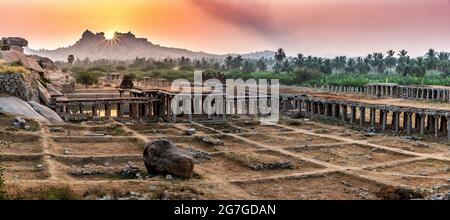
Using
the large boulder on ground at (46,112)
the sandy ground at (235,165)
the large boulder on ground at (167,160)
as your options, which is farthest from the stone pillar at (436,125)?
the large boulder on ground at (46,112)

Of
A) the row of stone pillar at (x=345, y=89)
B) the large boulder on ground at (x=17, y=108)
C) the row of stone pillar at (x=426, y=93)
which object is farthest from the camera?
the row of stone pillar at (x=345, y=89)

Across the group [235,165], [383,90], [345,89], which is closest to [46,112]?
[235,165]

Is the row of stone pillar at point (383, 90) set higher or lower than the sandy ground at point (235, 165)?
higher

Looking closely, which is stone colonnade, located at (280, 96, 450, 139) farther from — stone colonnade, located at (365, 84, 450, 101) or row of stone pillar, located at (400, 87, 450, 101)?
stone colonnade, located at (365, 84, 450, 101)

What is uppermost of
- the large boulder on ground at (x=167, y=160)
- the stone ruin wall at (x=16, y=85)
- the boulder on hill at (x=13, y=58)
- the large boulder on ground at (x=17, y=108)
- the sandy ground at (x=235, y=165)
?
the boulder on hill at (x=13, y=58)

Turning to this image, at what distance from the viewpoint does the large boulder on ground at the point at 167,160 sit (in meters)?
21.7

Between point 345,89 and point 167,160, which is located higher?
point 345,89

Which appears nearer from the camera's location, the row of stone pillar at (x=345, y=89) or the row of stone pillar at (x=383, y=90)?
the row of stone pillar at (x=383, y=90)

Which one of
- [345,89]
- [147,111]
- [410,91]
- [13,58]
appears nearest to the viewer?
[13,58]

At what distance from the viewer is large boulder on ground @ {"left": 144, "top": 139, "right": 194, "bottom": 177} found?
21656mm

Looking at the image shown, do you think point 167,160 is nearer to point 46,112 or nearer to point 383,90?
point 46,112

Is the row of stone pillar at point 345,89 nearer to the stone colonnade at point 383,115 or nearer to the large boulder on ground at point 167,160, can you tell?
the stone colonnade at point 383,115

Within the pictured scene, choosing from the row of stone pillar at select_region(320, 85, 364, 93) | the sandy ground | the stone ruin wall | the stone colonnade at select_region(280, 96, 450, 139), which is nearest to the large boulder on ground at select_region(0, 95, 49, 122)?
the stone ruin wall

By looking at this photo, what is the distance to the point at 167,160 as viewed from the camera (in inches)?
854
